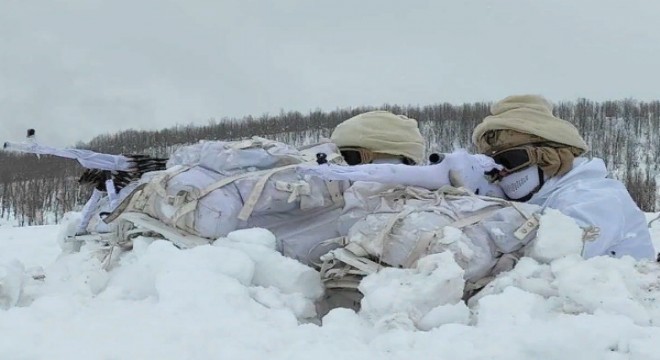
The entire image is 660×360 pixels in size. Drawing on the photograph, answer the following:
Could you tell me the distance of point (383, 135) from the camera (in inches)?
109

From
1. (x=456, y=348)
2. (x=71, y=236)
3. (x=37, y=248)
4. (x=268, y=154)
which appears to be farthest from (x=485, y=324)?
(x=37, y=248)

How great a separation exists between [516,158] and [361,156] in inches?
26.3

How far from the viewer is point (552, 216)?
192 centimetres

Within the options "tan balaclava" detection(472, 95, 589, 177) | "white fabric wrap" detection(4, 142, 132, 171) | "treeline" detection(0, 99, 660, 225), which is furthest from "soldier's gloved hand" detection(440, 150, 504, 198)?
"treeline" detection(0, 99, 660, 225)

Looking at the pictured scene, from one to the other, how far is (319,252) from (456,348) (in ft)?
3.09

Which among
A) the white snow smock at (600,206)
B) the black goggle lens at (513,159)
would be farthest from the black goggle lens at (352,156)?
the white snow smock at (600,206)

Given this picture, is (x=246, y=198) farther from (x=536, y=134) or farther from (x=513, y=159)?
(x=536, y=134)

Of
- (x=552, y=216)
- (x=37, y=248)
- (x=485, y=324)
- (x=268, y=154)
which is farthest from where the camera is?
(x=37, y=248)

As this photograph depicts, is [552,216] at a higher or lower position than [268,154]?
lower

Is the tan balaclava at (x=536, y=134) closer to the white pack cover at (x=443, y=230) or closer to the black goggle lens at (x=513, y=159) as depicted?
the black goggle lens at (x=513, y=159)

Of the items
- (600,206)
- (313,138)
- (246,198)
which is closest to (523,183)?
(600,206)

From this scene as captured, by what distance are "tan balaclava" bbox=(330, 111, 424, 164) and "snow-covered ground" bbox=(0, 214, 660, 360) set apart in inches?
34.2

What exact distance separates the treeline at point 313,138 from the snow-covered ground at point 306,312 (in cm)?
3697

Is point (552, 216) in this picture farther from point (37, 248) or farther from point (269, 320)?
point (37, 248)
